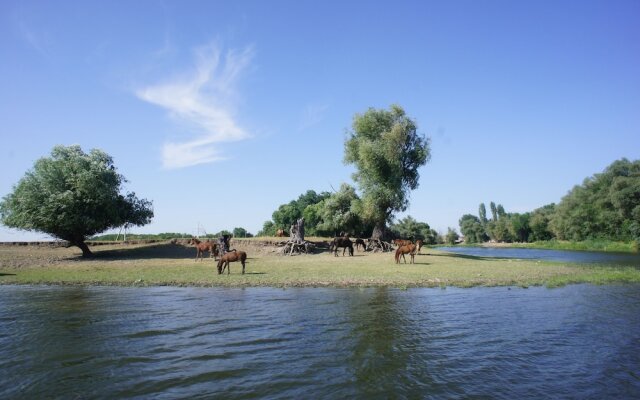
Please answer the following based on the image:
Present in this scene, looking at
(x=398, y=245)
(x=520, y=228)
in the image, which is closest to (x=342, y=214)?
(x=398, y=245)

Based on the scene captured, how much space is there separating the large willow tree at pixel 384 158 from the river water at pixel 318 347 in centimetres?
2633

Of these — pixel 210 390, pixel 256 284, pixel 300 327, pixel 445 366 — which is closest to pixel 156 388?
pixel 210 390

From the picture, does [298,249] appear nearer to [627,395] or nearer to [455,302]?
[455,302]

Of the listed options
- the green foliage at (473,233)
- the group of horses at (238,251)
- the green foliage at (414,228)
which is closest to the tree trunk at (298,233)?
the group of horses at (238,251)

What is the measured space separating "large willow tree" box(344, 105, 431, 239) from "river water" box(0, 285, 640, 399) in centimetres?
2633

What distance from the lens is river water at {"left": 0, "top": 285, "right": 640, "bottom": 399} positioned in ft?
24.5

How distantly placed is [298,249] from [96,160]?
2186 cm

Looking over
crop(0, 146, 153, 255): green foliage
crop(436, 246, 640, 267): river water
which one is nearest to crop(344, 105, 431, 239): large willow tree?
crop(436, 246, 640, 267): river water

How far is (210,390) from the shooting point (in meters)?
7.28

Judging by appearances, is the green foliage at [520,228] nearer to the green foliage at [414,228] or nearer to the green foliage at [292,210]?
the green foliage at [414,228]

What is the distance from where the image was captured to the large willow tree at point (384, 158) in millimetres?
42031

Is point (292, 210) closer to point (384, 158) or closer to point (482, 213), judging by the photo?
point (384, 158)

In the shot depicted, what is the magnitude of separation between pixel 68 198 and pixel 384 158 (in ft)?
101

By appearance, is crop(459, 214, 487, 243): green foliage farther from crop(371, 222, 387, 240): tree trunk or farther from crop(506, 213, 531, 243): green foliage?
crop(371, 222, 387, 240): tree trunk
